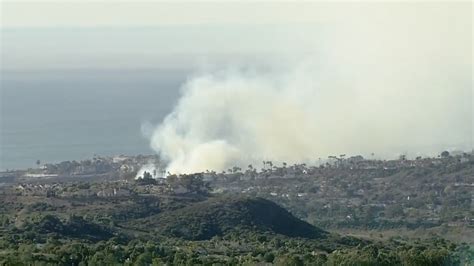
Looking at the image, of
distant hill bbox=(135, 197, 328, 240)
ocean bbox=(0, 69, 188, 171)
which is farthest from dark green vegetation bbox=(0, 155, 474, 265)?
A: ocean bbox=(0, 69, 188, 171)

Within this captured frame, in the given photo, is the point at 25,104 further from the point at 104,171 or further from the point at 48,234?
the point at 48,234

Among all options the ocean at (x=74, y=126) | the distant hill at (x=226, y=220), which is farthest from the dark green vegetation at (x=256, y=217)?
the ocean at (x=74, y=126)

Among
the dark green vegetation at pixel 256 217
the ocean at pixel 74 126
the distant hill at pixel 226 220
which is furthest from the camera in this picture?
the ocean at pixel 74 126

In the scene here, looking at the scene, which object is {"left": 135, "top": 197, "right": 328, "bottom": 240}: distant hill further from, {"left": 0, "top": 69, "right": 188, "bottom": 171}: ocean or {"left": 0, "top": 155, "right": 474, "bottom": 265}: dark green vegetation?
{"left": 0, "top": 69, "right": 188, "bottom": 171}: ocean


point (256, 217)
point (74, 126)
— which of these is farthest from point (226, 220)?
point (74, 126)

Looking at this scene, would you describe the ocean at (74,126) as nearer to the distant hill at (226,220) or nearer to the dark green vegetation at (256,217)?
the dark green vegetation at (256,217)

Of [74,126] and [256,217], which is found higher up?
[74,126]

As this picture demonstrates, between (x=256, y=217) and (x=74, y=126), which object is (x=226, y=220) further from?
(x=74, y=126)

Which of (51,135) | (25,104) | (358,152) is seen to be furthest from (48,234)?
(25,104)
